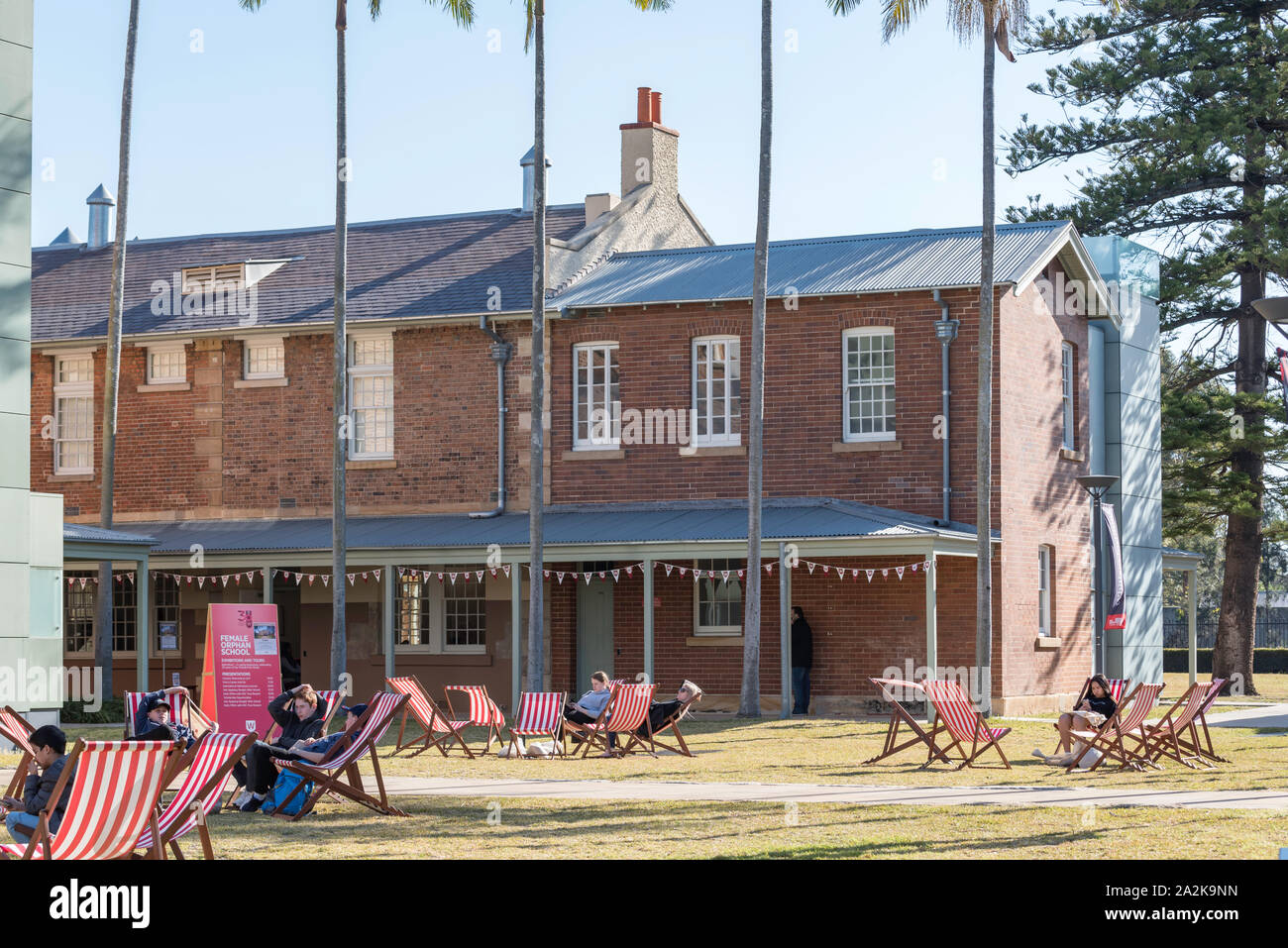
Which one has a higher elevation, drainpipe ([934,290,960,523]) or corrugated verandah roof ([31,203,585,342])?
corrugated verandah roof ([31,203,585,342])

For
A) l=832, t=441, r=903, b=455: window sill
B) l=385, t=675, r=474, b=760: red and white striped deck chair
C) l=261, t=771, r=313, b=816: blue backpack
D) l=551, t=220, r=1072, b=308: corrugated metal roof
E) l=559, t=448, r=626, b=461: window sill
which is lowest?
l=385, t=675, r=474, b=760: red and white striped deck chair

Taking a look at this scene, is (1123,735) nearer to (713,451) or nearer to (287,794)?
(287,794)

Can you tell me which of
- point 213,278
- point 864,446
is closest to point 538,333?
point 864,446

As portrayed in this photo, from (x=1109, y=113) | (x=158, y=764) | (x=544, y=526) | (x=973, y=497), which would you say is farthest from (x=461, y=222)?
(x=158, y=764)

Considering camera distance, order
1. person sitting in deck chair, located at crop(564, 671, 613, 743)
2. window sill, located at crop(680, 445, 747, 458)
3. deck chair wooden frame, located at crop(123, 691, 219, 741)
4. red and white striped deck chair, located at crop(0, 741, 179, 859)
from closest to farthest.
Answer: red and white striped deck chair, located at crop(0, 741, 179, 859), deck chair wooden frame, located at crop(123, 691, 219, 741), person sitting in deck chair, located at crop(564, 671, 613, 743), window sill, located at crop(680, 445, 747, 458)

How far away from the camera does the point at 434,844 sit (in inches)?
415

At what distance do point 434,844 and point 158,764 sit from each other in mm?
2757

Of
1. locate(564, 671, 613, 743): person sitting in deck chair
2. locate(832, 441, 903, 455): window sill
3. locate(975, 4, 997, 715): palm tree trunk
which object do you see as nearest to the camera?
locate(564, 671, 613, 743): person sitting in deck chair

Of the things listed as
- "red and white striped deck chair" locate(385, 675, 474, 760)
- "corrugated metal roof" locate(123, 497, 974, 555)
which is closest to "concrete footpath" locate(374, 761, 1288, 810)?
"red and white striped deck chair" locate(385, 675, 474, 760)

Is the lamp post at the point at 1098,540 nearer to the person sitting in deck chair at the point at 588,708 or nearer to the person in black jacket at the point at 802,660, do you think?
the person in black jacket at the point at 802,660

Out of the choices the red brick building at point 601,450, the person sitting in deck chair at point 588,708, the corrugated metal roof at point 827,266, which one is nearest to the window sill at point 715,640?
the red brick building at point 601,450

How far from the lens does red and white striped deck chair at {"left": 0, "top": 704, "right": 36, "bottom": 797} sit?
11344 millimetres

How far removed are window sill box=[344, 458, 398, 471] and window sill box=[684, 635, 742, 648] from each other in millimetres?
5886

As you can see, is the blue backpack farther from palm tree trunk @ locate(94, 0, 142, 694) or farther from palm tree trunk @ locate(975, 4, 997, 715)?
palm tree trunk @ locate(94, 0, 142, 694)
